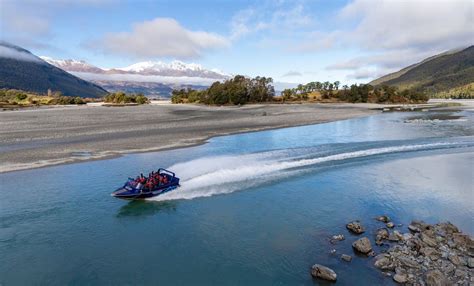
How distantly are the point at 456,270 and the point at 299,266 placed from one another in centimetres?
793

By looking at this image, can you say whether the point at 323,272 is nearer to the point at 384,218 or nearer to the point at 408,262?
the point at 408,262

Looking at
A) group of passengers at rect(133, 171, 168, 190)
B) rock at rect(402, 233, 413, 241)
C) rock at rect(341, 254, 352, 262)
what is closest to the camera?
rock at rect(341, 254, 352, 262)

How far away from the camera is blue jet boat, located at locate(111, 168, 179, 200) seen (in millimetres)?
29062

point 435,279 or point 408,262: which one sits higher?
point 435,279

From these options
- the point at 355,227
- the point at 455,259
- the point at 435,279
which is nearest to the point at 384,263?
the point at 435,279

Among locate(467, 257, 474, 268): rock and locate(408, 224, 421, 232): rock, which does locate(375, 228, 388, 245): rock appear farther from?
locate(467, 257, 474, 268): rock

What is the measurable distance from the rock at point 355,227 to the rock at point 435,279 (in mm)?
5976

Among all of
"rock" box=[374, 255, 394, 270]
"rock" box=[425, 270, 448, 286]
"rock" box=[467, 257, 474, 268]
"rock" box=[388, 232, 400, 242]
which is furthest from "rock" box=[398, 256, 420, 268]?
"rock" box=[467, 257, 474, 268]

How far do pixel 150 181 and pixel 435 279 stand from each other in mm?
22148

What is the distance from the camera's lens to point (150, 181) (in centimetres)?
3027

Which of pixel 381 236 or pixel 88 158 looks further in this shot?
pixel 88 158

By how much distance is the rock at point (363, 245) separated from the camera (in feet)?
65.8

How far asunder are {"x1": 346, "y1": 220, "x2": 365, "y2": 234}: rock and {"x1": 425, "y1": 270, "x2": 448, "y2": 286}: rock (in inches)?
235

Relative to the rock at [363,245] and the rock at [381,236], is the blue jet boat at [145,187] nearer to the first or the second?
the rock at [363,245]
